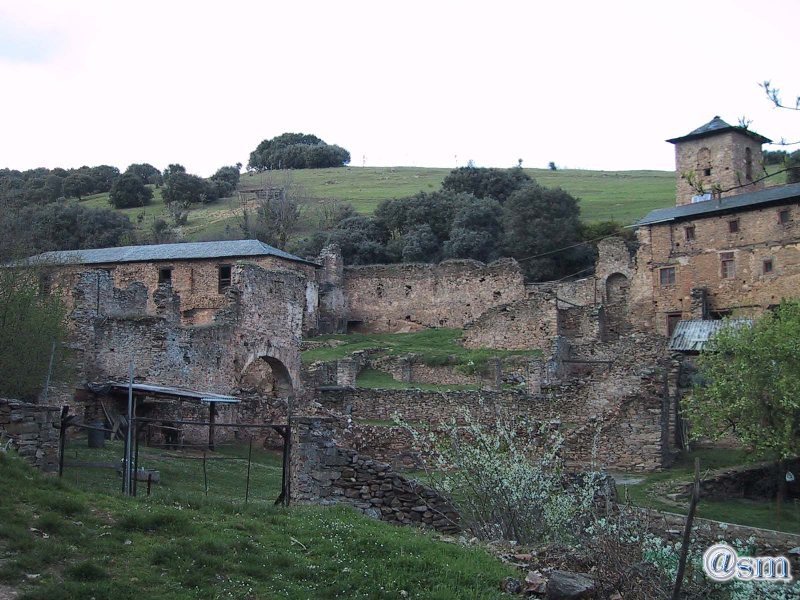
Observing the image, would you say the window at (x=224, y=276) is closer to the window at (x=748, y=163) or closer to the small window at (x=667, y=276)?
the small window at (x=667, y=276)

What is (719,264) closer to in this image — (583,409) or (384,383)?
(384,383)

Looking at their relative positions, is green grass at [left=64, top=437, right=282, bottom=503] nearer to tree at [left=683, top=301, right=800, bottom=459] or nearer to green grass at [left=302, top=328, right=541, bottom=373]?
tree at [left=683, top=301, right=800, bottom=459]

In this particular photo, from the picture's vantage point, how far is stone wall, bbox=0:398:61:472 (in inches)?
542

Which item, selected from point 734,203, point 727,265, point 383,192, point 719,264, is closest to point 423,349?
point 719,264

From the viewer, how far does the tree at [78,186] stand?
93.6 metres

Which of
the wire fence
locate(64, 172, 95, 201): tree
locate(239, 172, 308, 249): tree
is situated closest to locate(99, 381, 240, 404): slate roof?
the wire fence

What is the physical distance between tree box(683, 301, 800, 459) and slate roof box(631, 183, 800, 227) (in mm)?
20131

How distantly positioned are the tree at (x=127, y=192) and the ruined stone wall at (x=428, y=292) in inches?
1602

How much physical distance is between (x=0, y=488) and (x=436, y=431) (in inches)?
531

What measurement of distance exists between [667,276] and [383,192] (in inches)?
1779

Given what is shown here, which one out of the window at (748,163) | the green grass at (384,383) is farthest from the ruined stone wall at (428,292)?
the green grass at (384,383)

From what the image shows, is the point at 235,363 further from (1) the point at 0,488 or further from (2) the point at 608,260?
(2) the point at 608,260

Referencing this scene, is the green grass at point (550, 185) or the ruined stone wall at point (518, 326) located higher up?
the green grass at point (550, 185)

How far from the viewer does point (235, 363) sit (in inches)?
1163
